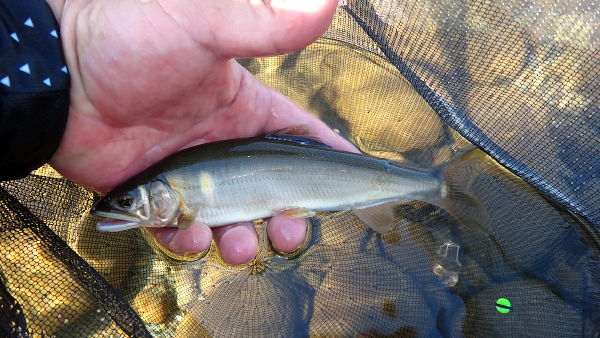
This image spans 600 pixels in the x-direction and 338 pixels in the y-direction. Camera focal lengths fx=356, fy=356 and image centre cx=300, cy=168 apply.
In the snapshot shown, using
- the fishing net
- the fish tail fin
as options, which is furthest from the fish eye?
the fish tail fin

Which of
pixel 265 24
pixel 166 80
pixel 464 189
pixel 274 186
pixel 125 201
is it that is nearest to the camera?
pixel 265 24

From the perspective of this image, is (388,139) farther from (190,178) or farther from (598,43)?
(190,178)

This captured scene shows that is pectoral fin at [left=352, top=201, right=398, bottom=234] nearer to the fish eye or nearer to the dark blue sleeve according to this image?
the fish eye

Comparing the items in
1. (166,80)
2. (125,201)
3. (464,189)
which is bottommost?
(125,201)

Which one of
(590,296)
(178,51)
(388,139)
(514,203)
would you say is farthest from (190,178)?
(590,296)

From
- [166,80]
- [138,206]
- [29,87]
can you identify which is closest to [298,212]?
[138,206]

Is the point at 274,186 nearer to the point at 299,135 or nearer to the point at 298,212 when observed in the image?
the point at 298,212
